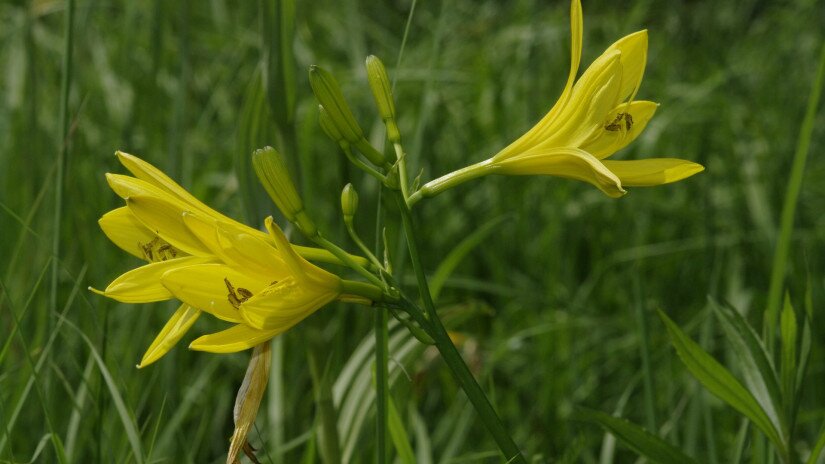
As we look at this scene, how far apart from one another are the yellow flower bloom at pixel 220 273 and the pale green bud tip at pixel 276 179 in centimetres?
5

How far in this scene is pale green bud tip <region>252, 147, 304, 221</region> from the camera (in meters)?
1.14

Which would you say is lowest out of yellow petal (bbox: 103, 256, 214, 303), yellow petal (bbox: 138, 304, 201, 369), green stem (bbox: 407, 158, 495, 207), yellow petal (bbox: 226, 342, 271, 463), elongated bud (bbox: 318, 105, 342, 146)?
yellow petal (bbox: 226, 342, 271, 463)

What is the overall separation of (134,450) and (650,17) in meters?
6.32

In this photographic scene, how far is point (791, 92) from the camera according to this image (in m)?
4.62

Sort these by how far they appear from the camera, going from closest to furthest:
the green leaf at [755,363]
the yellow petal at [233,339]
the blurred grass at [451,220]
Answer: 1. the yellow petal at [233,339]
2. the green leaf at [755,363]
3. the blurred grass at [451,220]

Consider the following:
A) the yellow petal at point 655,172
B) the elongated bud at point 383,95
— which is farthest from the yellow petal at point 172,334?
the yellow petal at point 655,172

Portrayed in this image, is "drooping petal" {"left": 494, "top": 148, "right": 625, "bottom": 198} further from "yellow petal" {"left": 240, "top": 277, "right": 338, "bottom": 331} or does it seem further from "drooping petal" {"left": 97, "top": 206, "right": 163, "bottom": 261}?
"drooping petal" {"left": 97, "top": 206, "right": 163, "bottom": 261}

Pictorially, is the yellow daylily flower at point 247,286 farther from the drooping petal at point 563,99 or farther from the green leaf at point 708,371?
the green leaf at point 708,371

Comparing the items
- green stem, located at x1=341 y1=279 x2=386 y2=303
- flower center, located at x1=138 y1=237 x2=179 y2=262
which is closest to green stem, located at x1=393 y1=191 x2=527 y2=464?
green stem, located at x1=341 y1=279 x2=386 y2=303

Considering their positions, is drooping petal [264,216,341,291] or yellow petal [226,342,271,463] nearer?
drooping petal [264,216,341,291]

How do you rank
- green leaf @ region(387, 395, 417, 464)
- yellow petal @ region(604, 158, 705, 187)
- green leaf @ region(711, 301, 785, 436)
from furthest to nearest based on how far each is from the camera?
green leaf @ region(387, 395, 417, 464), green leaf @ region(711, 301, 785, 436), yellow petal @ region(604, 158, 705, 187)

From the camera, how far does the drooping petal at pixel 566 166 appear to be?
3.65 ft

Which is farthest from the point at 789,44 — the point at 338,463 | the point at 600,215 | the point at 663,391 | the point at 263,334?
the point at 263,334

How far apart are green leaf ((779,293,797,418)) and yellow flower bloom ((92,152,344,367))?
2.11 feet
